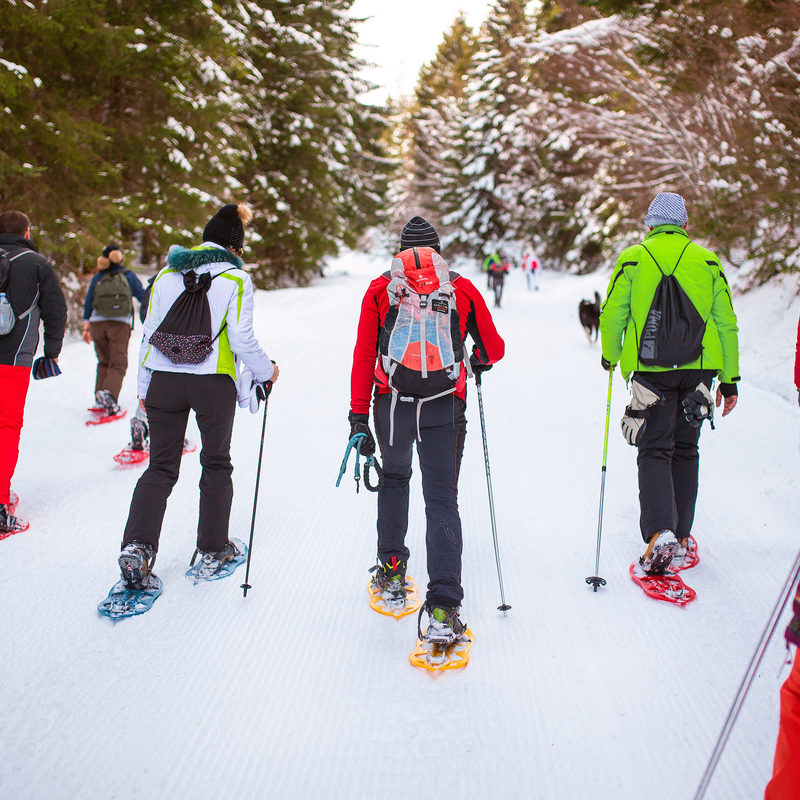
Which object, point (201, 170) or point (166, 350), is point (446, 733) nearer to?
point (166, 350)

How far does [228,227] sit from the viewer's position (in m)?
3.39

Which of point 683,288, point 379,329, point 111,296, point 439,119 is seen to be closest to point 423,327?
point 379,329

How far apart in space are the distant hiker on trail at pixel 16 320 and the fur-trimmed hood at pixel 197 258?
1.42 metres

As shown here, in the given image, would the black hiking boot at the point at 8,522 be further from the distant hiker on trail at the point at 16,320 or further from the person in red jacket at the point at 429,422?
the person in red jacket at the point at 429,422

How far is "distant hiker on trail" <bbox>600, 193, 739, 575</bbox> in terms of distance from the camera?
3.20m

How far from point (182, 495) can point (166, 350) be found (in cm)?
199

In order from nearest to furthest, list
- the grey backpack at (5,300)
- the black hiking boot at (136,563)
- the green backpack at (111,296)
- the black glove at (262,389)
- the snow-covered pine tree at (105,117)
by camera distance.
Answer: the black hiking boot at (136,563) → the black glove at (262,389) → the grey backpack at (5,300) → the green backpack at (111,296) → the snow-covered pine tree at (105,117)

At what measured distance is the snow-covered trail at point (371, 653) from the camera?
216cm

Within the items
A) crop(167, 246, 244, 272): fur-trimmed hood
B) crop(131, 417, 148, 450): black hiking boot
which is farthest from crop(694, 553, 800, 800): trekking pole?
crop(131, 417, 148, 450): black hiking boot

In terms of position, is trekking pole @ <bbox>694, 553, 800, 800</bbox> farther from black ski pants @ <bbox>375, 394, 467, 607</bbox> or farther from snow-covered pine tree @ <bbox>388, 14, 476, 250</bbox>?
snow-covered pine tree @ <bbox>388, 14, 476, 250</bbox>

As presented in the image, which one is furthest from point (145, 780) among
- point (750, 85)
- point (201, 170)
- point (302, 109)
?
point (302, 109)

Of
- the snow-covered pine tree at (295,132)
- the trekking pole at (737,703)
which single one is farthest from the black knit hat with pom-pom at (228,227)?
the snow-covered pine tree at (295,132)

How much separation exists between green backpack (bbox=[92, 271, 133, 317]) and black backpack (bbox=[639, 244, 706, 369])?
5523 millimetres

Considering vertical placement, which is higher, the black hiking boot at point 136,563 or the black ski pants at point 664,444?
the black ski pants at point 664,444
